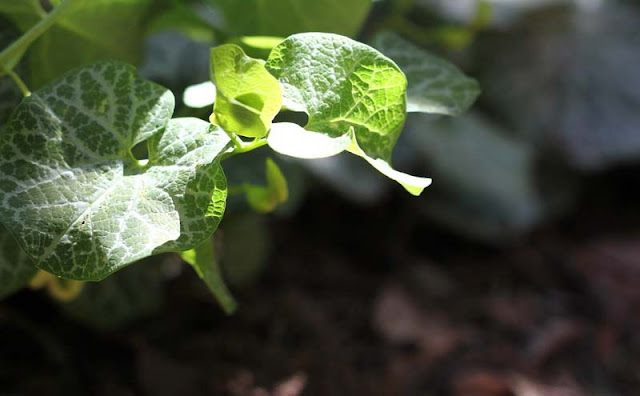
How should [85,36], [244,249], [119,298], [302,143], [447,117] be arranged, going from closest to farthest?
1. [302,143]
2. [85,36]
3. [119,298]
4. [244,249]
5. [447,117]

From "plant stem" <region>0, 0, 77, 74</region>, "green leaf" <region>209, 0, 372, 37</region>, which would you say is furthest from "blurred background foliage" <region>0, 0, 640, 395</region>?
"plant stem" <region>0, 0, 77, 74</region>

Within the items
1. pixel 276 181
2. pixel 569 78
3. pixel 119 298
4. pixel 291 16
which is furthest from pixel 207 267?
pixel 569 78

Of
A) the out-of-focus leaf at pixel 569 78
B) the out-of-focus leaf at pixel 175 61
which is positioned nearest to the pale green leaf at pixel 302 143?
the out-of-focus leaf at pixel 175 61

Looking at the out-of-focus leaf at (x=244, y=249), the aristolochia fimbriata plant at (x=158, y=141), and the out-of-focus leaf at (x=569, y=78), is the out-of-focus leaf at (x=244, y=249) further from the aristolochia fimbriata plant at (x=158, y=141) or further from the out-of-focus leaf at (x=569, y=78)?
the out-of-focus leaf at (x=569, y=78)

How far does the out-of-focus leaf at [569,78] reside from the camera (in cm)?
165

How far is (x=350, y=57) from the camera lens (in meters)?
0.49

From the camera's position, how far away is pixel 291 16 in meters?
0.70

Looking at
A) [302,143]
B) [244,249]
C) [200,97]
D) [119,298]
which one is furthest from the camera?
[244,249]

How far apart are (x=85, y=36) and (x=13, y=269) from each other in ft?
0.82

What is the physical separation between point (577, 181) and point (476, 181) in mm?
351

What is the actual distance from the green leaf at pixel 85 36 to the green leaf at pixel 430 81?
268 millimetres

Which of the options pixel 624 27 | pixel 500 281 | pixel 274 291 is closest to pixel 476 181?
pixel 500 281

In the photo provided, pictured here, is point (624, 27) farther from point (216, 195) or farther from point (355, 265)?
point (216, 195)

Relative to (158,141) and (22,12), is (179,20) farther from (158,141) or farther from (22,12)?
(158,141)
